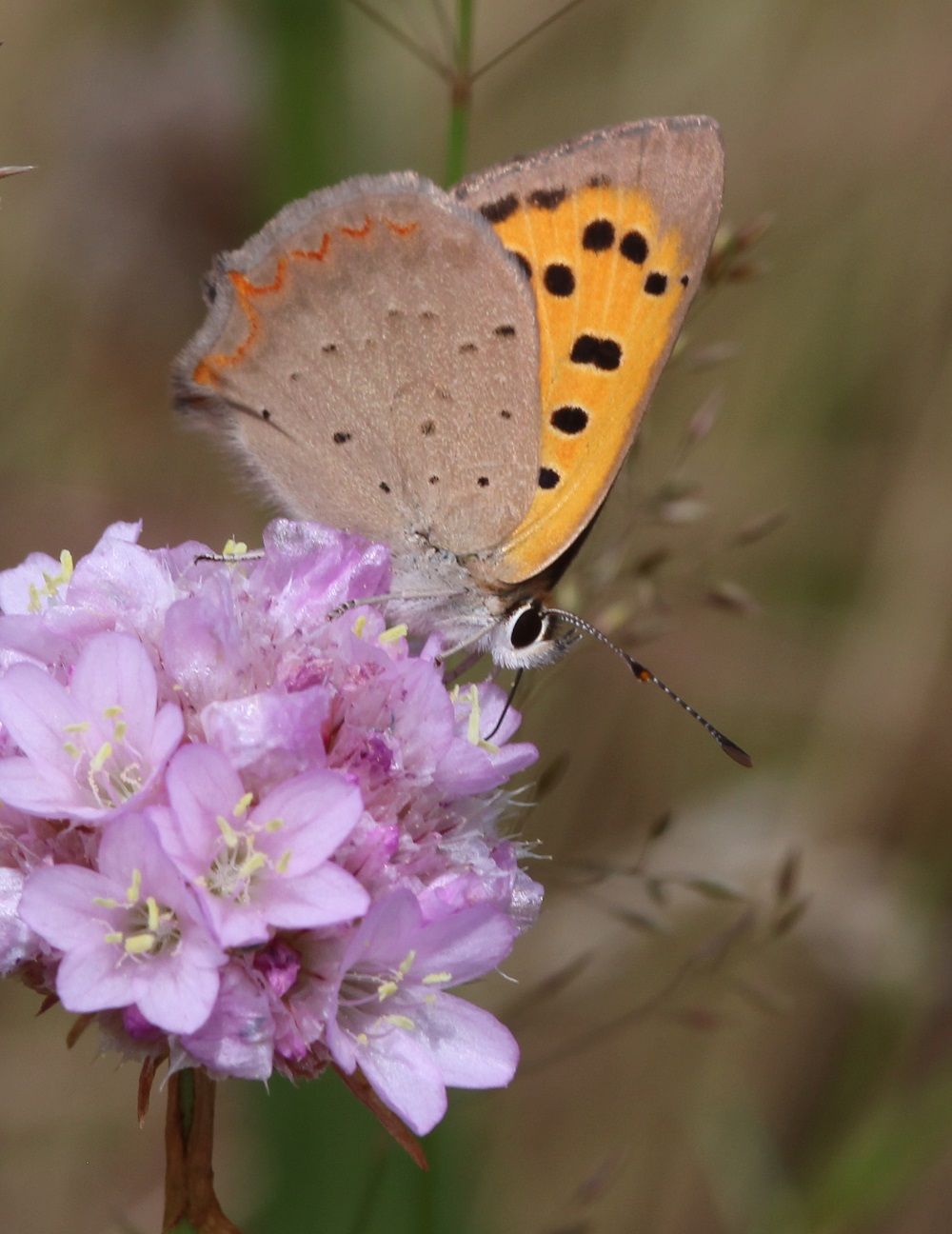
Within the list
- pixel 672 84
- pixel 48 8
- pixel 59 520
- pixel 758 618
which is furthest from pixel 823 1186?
pixel 48 8

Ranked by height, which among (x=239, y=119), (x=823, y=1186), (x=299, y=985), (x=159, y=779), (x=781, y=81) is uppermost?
(x=781, y=81)

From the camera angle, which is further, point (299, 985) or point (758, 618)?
point (758, 618)

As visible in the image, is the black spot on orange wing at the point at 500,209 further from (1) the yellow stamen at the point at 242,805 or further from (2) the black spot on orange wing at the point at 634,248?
(1) the yellow stamen at the point at 242,805

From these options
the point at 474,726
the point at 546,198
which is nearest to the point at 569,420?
the point at 546,198

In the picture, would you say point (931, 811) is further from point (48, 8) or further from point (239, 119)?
point (48, 8)

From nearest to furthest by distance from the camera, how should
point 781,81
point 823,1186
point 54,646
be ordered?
1. point 54,646
2. point 823,1186
3. point 781,81

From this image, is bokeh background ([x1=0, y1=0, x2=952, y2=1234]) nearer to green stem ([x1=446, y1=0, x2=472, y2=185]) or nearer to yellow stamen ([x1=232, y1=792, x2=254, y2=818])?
green stem ([x1=446, y1=0, x2=472, y2=185])

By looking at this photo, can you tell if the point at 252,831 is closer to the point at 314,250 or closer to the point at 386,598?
the point at 386,598

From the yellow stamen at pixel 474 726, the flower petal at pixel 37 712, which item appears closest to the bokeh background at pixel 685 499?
the yellow stamen at pixel 474 726
